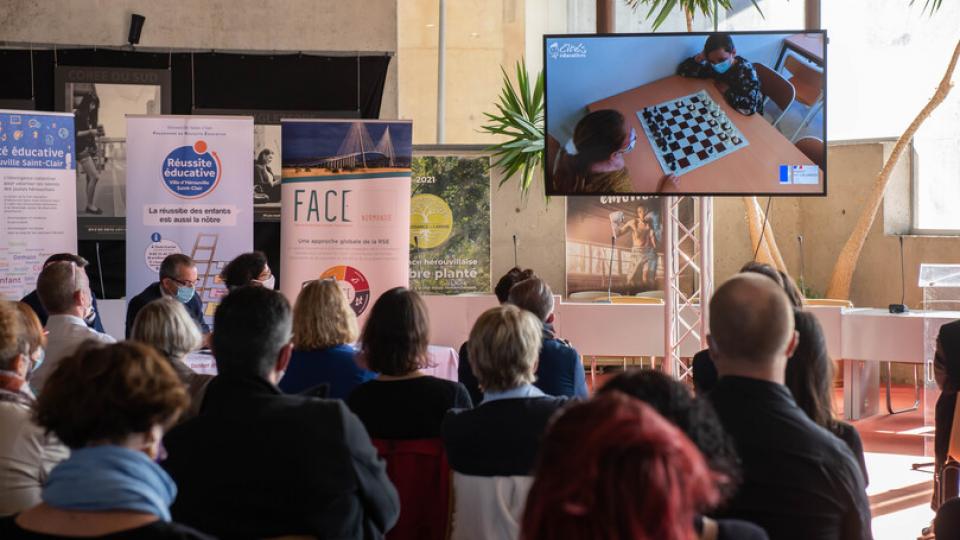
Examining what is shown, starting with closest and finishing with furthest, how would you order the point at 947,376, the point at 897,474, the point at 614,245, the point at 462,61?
1. the point at 947,376
2. the point at 897,474
3. the point at 614,245
4. the point at 462,61

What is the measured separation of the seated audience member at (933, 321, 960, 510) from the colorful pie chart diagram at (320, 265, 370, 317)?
352cm

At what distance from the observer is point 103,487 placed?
1728 mm

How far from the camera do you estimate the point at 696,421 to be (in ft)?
5.20

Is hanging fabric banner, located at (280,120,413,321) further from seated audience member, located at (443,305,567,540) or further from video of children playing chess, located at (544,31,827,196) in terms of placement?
seated audience member, located at (443,305,567,540)

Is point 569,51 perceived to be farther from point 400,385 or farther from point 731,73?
point 400,385

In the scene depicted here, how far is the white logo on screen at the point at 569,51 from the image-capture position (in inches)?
259

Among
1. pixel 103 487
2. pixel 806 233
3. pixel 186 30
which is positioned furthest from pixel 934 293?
pixel 103 487

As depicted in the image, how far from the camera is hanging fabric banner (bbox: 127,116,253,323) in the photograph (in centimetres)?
712

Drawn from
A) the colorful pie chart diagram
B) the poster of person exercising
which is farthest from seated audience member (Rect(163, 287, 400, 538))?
the poster of person exercising

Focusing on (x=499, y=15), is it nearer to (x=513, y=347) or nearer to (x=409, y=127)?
(x=409, y=127)

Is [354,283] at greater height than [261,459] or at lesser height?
greater

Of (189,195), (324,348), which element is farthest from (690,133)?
(324,348)

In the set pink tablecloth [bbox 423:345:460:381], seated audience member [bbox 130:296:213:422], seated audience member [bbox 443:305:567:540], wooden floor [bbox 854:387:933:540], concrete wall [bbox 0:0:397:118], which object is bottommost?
wooden floor [bbox 854:387:933:540]

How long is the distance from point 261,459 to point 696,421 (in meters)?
1.06
